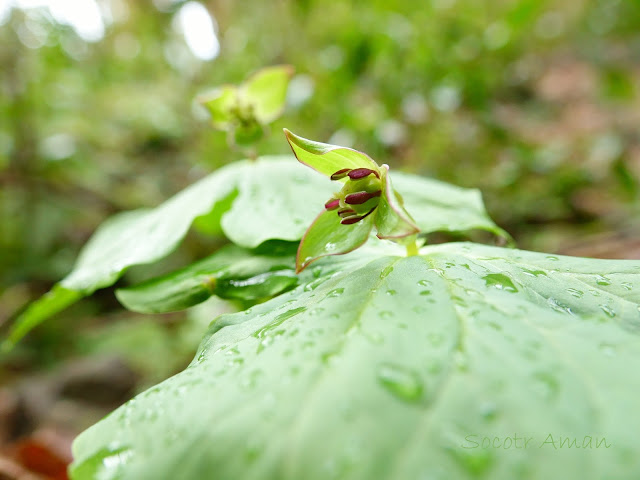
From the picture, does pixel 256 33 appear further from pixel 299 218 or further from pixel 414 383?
pixel 414 383

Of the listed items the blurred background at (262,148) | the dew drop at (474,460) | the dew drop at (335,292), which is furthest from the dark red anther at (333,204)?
the blurred background at (262,148)

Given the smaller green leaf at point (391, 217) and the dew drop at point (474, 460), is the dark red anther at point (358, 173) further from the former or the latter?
the dew drop at point (474, 460)

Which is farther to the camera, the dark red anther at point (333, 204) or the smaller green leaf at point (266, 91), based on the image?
the smaller green leaf at point (266, 91)

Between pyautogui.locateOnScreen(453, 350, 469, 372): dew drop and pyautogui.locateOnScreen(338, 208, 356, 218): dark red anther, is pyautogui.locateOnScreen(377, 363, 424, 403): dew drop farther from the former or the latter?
pyautogui.locateOnScreen(338, 208, 356, 218): dark red anther

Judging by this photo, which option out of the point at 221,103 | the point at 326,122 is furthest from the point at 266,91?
the point at 326,122

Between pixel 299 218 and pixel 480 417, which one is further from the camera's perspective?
pixel 299 218

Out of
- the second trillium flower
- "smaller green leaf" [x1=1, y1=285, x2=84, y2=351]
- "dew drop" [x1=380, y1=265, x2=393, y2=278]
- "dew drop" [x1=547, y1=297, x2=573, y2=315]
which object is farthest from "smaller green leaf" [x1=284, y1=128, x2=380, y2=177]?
"smaller green leaf" [x1=1, y1=285, x2=84, y2=351]

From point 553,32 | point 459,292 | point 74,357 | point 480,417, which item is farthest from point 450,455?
point 553,32

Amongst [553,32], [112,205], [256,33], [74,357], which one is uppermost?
[256,33]
